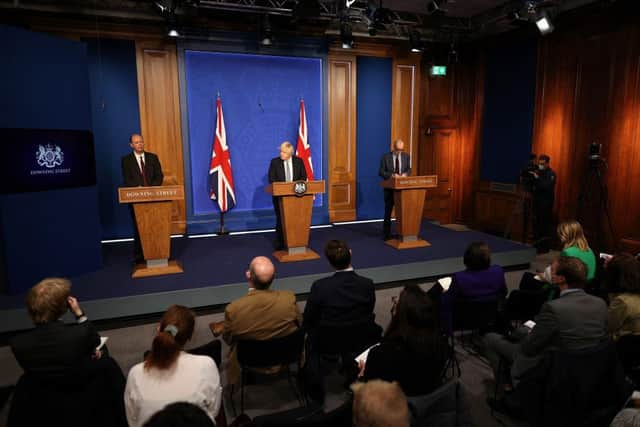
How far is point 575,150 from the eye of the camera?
716 cm

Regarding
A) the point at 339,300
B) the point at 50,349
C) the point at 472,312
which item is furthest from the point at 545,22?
the point at 50,349

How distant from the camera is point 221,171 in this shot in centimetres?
703

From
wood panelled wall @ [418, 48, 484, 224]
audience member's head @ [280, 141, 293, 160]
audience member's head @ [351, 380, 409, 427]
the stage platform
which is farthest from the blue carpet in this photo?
audience member's head @ [351, 380, 409, 427]

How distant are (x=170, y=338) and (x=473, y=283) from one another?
2204mm

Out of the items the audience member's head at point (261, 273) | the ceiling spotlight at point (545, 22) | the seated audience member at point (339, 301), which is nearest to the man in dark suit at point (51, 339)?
the audience member's head at point (261, 273)

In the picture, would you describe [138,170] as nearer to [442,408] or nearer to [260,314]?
[260,314]

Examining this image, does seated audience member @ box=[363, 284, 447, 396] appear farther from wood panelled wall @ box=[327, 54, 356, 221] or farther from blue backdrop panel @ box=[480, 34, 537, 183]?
blue backdrop panel @ box=[480, 34, 537, 183]

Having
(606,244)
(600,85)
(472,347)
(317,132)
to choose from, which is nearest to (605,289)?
(472,347)

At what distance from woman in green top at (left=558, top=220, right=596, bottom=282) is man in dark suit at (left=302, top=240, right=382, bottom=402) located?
5.63 ft

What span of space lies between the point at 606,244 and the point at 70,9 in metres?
8.37

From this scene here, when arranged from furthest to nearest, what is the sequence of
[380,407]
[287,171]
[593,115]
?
[593,115], [287,171], [380,407]

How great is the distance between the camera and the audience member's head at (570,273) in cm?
241

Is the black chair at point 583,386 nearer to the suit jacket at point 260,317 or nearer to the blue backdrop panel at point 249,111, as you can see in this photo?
the suit jacket at point 260,317

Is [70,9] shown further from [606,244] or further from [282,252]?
[606,244]
